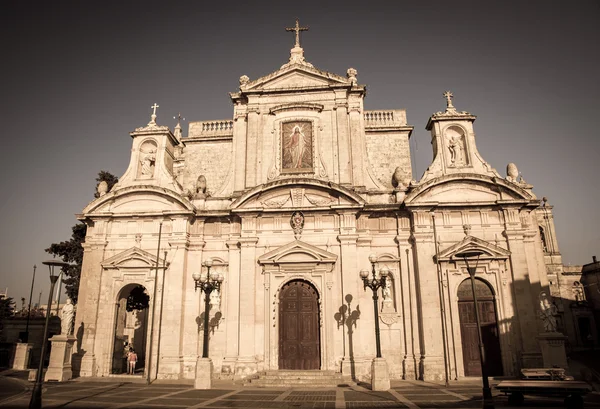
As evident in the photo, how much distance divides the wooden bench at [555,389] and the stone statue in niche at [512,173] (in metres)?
12.5

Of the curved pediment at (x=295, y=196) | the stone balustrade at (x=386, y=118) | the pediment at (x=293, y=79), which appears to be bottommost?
the curved pediment at (x=295, y=196)

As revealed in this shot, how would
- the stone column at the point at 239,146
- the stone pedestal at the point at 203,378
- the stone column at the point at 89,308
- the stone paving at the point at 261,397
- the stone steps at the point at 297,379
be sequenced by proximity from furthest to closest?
the stone column at the point at 239,146 < the stone column at the point at 89,308 < the stone steps at the point at 297,379 < the stone pedestal at the point at 203,378 < the stone paving at the point at 261,397

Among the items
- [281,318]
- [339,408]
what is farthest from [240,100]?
[339,408]

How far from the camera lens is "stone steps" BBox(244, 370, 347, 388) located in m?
19.1

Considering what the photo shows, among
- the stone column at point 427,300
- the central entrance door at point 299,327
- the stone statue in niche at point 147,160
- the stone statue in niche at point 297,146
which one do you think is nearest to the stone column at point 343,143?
the stone statue in niche at point 297,146

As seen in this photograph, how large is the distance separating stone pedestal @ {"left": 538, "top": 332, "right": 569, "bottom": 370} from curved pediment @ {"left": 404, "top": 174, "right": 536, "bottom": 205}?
6.81m

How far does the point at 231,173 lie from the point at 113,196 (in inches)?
262

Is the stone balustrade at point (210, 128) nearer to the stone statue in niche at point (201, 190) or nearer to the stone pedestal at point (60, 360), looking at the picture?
the stone statue in niche at point (201, 190)

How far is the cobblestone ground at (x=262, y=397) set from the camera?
13531mm

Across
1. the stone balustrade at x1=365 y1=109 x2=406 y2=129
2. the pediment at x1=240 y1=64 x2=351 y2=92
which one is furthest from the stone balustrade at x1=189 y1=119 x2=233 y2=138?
the stone balustrade at x1=365 y1=109 x2=406 y2=129

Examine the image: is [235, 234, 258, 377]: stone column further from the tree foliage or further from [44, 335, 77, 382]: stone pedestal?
the tree foliage

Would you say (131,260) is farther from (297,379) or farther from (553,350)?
(553,350)

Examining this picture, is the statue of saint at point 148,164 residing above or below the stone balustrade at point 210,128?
below

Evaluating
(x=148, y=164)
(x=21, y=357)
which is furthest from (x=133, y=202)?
(x=21, y=357)
